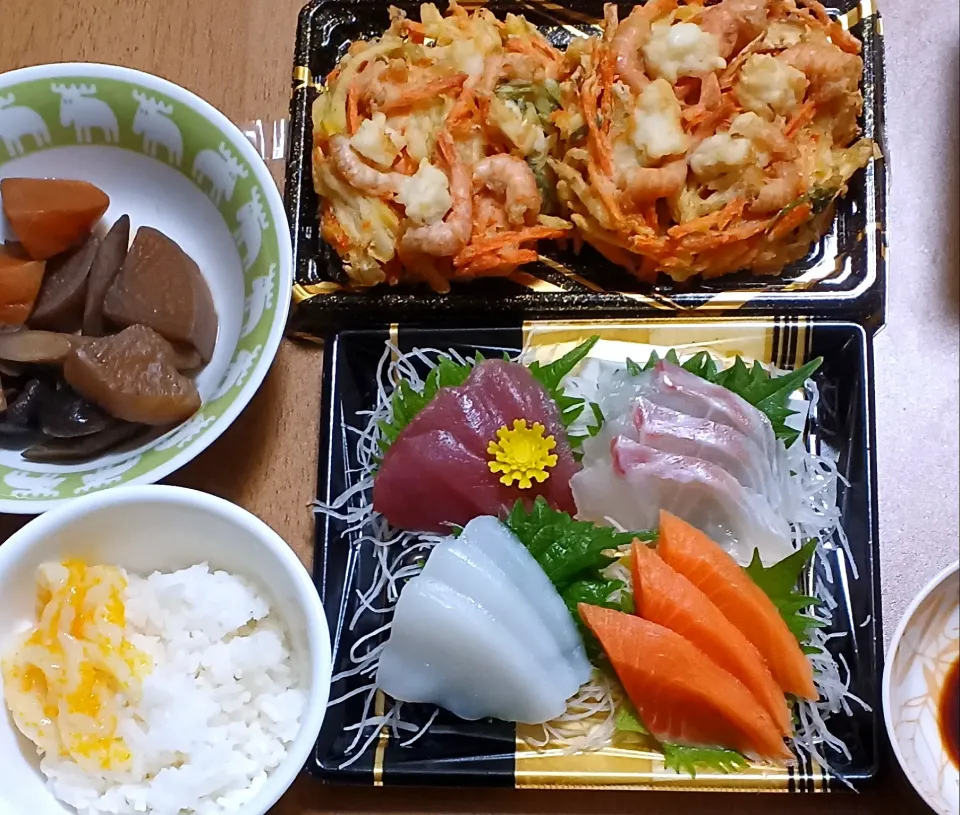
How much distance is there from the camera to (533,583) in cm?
143

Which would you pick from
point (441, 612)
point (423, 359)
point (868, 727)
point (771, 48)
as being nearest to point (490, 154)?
point (423, 359)

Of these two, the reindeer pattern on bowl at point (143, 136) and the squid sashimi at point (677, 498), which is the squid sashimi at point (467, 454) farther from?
the reindeer pattern on bowl at point (143, 136)

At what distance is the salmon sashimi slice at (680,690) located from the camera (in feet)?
4.44

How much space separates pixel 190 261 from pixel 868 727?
51.6 inches

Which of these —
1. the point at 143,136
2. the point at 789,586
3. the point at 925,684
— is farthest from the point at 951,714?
the point at 143,136

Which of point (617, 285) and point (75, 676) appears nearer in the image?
point (75, 676)

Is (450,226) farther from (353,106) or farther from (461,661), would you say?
(461,661)

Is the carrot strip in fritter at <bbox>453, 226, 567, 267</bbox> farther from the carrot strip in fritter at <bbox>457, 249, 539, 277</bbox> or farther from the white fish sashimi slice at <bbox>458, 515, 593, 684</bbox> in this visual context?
the white fish sashimi slice at <bbox>458, 515, 593, 684</bbox>

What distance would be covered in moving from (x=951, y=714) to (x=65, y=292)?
1564 millimetres

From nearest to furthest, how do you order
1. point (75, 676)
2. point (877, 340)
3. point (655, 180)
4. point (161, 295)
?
point (75, 676) → point (161, 295) → point (655, 180) → point (877, 340)

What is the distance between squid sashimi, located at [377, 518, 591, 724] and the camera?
54.5 inches

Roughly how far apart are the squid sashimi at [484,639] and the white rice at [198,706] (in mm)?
194

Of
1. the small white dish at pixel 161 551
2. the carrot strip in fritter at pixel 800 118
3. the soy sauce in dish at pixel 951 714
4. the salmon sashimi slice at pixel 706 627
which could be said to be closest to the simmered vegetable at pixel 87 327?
the small white dish at pixel 161 551

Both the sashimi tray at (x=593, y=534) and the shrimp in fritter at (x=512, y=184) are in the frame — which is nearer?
the sashimi tray at (x=593, y=534)
